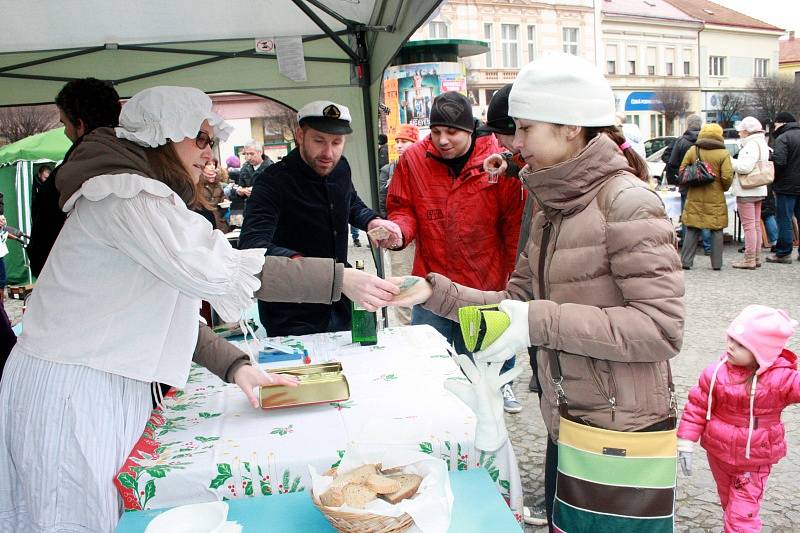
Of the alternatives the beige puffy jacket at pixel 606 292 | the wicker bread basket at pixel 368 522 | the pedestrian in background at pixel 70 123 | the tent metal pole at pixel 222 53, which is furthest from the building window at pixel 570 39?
the wicker bread basket at pixel 368 522

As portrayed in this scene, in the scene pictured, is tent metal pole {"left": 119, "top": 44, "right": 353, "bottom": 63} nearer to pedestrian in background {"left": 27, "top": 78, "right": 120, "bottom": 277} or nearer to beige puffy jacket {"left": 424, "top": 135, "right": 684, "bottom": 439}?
pedestrian in background {"left": 27, "top": 78, "right": 120, "bottom": 277}

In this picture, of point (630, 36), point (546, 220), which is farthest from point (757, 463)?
point (630, 36)

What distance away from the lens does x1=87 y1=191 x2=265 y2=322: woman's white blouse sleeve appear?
1621 millimetres

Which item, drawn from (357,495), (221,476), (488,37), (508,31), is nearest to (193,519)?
(221,476)

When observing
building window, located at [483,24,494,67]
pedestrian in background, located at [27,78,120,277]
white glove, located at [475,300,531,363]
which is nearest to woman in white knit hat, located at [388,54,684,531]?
white glove, located at [475,300,531,363]

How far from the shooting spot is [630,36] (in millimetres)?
44125

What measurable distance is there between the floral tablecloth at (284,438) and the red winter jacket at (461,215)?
1133mm

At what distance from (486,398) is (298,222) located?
178 centimetres

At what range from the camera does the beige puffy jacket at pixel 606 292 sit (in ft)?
4.98

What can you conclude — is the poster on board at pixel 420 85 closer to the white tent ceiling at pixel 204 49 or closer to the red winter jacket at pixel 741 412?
the white tent ceiling at pixel 204 49

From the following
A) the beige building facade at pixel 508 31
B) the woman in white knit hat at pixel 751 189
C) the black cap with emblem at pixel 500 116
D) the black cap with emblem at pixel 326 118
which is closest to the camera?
the black cap with emblem at pixel 500 116

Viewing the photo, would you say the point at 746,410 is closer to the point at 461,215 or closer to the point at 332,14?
the point at 461,215

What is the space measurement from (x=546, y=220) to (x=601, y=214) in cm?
22

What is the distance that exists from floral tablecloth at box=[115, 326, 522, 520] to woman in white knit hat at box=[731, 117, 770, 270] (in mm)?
6822
